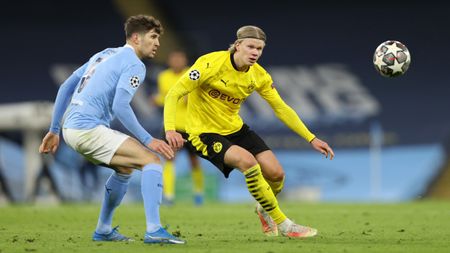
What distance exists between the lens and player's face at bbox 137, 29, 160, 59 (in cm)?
684

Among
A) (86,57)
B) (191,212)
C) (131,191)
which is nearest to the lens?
(191,212)

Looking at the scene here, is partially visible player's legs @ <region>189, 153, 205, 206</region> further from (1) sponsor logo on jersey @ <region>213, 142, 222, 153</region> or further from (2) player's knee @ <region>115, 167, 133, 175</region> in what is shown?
(2) player's knee @ <region>115, 167, 133, 175</region>

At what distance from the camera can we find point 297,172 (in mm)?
19234

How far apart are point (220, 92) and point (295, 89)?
13357 millimetres

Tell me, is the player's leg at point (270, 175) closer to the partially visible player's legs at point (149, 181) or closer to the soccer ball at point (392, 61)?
the partially visible player's legs at point (149, 181)

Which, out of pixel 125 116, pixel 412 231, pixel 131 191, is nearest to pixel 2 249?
pixel 125 116

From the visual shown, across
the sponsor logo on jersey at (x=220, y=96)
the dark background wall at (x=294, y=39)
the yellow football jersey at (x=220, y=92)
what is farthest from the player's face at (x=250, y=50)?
the dark background wall at (x=294, y=39)

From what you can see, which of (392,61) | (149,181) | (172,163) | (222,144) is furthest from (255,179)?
(172,163)

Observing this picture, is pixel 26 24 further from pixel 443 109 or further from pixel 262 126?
pixel 443 109

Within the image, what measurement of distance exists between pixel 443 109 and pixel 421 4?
2.59m

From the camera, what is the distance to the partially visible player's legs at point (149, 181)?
6531 mm

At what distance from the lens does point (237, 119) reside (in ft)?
26.4

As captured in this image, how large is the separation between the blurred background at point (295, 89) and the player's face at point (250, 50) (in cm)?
1057

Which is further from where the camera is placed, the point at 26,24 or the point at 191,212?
the point at 26,24
